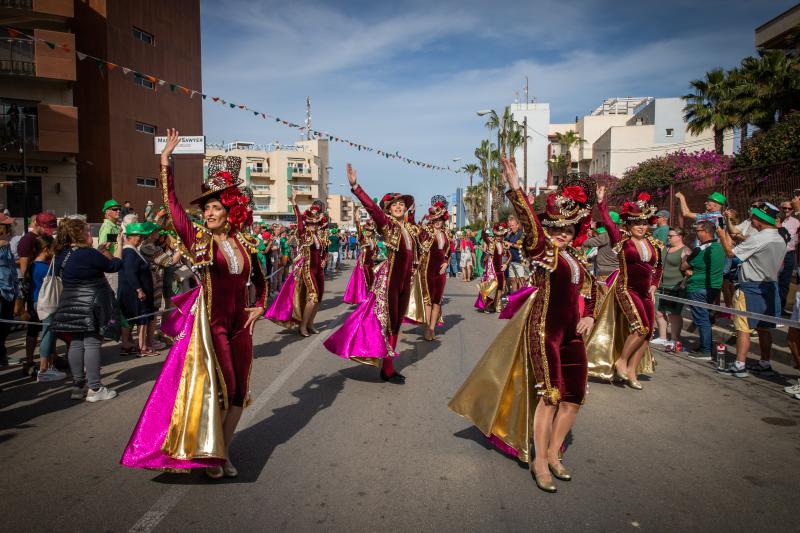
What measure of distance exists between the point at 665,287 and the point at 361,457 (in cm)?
684

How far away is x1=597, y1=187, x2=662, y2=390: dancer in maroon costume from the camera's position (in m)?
6.74

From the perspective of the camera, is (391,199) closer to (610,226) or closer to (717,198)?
(610,226)

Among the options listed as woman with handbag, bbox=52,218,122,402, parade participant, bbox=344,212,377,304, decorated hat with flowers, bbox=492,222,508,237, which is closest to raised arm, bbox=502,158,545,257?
woman with handbag, bbox=52,218,122,402

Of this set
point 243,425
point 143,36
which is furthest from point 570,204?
point 143,36

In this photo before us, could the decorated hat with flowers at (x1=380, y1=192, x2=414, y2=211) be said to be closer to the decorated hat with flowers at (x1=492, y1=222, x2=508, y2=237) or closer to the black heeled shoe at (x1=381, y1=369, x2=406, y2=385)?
the black heeled shoe at (x1=381, y1=369, x2=406, y2=385)

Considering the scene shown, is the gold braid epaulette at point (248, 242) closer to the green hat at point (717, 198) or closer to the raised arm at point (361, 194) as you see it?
the raised arm at point (361, 194)

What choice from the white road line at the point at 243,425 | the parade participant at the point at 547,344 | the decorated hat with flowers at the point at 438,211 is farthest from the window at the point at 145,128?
the parade participant at the point at 547,344

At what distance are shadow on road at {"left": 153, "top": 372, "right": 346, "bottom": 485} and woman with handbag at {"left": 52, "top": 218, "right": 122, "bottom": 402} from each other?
2114mm

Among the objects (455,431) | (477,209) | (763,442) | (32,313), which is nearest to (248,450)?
(455,431)

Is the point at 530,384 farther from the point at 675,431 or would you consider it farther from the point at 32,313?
the point at 32,313

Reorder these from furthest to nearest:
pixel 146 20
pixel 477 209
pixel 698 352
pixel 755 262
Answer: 1. pixel 477 209
2. pixel 146 20
3. pixel 698 352
4. pixel 755 262

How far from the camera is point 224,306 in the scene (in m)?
4.18

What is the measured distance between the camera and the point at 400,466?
4.34 m

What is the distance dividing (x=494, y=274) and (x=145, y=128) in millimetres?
23382
